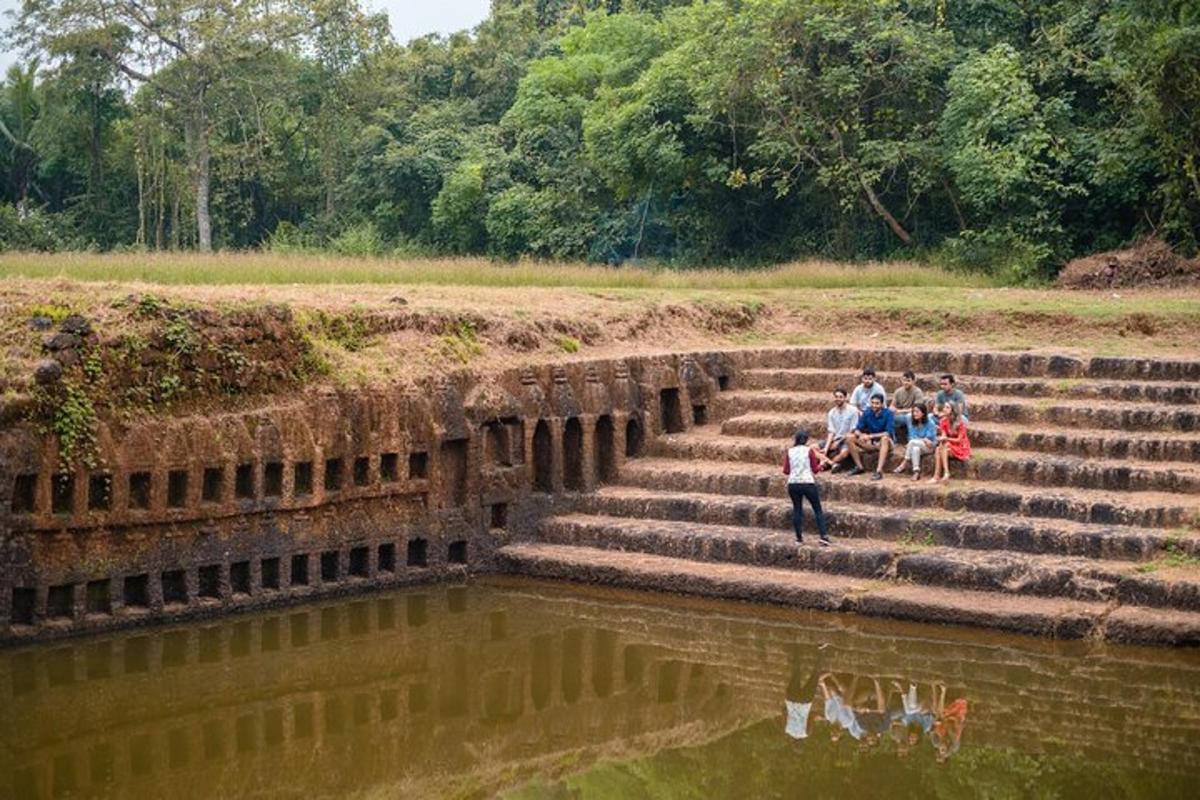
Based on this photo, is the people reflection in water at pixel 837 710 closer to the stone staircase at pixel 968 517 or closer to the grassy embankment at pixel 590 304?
the stone staircase at pixel 968 517

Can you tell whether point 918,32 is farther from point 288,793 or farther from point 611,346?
point 288,793

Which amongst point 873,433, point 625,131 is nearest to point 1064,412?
point 873,433

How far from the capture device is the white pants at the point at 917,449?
16425mm

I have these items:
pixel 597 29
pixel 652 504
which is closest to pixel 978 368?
pixel 652 504

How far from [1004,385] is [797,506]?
379 cm

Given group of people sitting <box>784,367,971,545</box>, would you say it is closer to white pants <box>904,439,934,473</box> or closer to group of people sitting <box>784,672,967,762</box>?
white pants <box>904,439,934,473</box>

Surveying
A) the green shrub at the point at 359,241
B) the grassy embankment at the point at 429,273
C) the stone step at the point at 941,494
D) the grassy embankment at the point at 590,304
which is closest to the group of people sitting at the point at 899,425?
the stone step at the point at 941,494

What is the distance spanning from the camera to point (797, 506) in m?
15.6

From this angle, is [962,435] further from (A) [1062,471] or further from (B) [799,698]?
(B) [799,698]

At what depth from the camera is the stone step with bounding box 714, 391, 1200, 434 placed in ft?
53.9

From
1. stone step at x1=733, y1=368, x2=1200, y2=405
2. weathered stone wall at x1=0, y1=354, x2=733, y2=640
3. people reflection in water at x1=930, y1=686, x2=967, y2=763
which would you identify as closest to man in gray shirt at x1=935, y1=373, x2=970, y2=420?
stone step at x1=733, y1=368, x2=1200, y2=405

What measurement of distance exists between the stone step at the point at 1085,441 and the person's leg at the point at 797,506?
2.35 m

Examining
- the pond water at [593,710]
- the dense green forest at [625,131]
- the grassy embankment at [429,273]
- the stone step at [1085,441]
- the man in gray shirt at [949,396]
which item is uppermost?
the dense green forest at [625,131]

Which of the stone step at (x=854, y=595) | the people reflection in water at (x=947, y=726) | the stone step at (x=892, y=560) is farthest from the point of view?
the stone step at (x=892, y=560)
